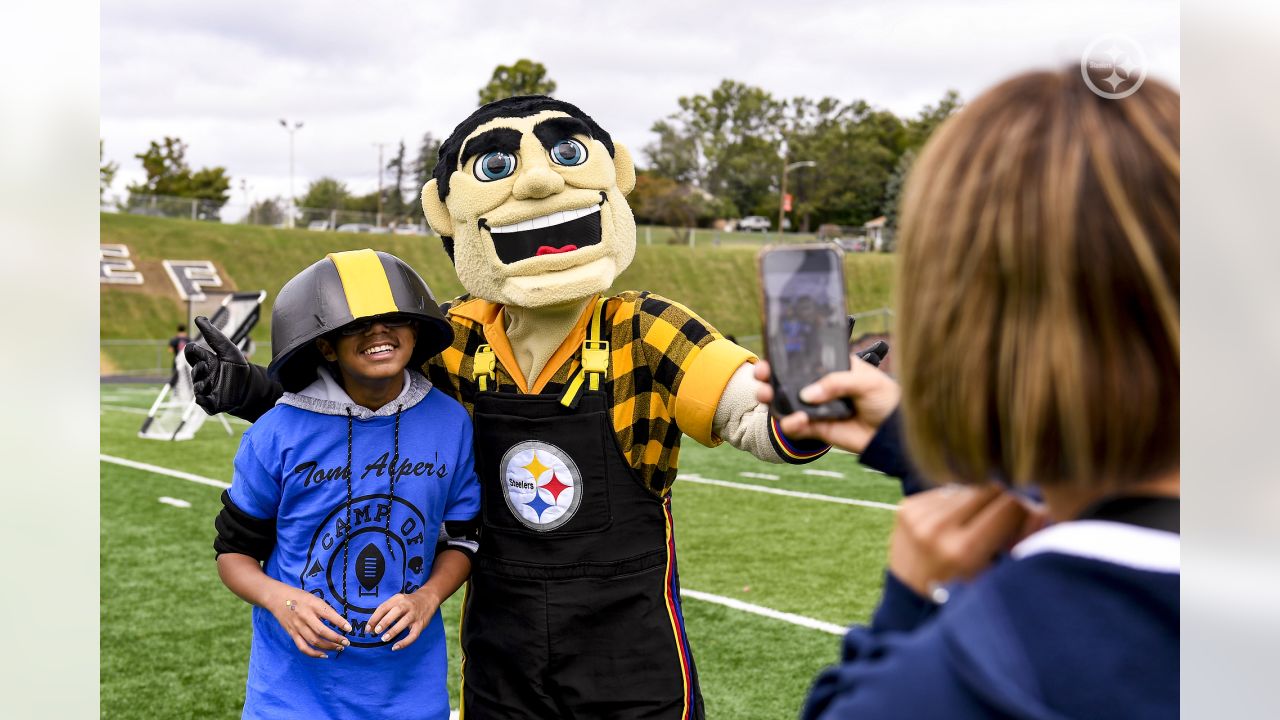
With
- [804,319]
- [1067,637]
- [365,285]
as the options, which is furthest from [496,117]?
[1067,637]

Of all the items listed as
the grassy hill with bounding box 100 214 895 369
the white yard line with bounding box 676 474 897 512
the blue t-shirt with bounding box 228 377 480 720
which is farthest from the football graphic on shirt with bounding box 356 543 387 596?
the grassy hill with bounding box 100 214 895 369

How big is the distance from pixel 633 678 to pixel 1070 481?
5.54ft

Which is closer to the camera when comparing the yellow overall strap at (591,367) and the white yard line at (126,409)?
the yellow overall strap at (591,367)

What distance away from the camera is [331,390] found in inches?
94.5

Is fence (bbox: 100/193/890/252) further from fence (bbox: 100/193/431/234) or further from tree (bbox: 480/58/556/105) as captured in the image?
tree (bbox: 480/58/556/105)

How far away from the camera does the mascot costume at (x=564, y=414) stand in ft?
7.76

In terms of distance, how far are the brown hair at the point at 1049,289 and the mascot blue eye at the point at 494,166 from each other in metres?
1.76

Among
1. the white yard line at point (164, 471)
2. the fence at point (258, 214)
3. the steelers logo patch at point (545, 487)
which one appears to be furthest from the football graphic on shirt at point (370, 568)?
the fence at point (258, 214)

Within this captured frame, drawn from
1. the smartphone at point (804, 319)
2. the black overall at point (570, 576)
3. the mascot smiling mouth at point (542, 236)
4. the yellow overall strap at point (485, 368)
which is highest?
the mascot smiling mouth at point (542, 236)

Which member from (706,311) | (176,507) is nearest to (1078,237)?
(176,507)

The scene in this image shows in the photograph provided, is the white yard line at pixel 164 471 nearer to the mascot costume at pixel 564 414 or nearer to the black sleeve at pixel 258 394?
the black sleeve at pixel 258 394

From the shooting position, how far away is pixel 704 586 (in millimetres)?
6227

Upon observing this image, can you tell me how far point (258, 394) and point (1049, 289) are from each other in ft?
6.99
